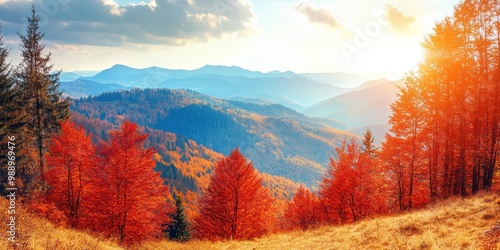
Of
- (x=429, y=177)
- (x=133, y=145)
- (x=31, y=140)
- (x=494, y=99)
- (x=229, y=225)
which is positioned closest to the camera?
(x=494, y=99)

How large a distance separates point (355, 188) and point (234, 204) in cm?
1290

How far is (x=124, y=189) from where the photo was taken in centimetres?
2373

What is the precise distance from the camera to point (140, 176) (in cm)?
2412

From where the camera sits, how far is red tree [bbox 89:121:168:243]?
23.6 meters

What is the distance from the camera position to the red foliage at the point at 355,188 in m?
28.1

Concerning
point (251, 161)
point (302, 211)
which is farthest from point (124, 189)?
point (302, 211)

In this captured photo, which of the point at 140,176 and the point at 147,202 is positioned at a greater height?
the point at 140,176

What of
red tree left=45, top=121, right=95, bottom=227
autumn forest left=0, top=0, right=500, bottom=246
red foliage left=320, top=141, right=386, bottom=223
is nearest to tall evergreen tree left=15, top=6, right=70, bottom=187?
autumn forest left=0, top=0, right=500, bottom=246

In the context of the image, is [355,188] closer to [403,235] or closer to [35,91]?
[403,235]

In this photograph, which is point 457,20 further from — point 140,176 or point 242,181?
point 140,176

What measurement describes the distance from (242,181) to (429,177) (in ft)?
61.0

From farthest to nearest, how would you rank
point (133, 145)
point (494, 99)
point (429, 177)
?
point (429, 177), point (133, 145), point (494, 99)

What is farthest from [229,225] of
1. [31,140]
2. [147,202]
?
[31,140]

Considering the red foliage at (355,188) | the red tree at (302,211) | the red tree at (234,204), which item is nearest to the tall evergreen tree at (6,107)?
the red tree at (234,204)
